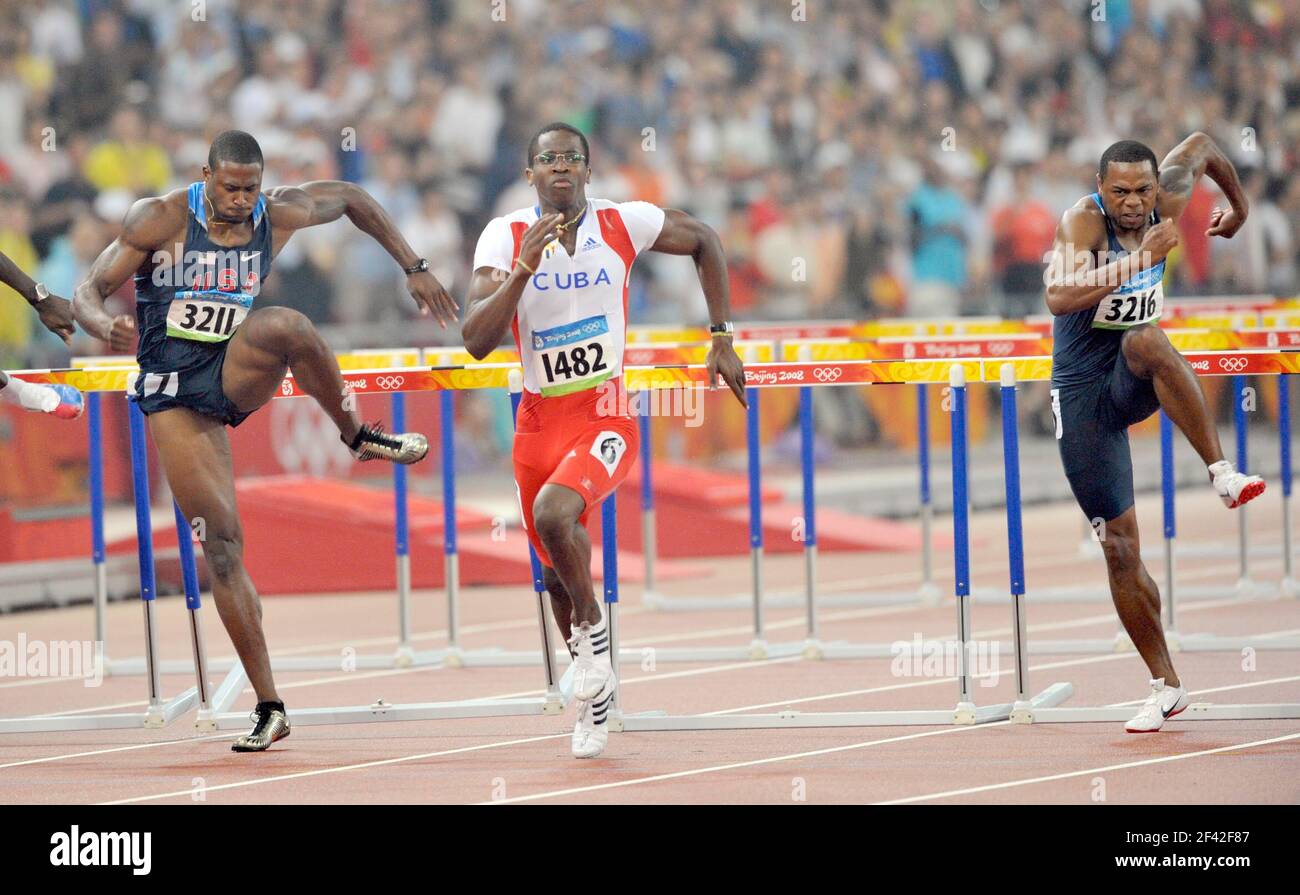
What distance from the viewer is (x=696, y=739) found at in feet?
23.9

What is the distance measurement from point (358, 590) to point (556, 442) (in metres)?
5.44

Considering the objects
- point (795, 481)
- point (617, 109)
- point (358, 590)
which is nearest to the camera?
point (358, 590)

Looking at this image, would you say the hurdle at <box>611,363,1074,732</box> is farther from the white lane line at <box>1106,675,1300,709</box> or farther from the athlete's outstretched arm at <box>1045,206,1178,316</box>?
the athlete's outstretched arm at <box>1045,206,1178,316</box>

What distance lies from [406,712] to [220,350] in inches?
69.8

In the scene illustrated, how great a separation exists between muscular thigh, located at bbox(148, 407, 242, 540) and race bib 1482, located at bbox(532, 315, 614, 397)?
4.21 ft

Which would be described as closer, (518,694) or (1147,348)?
(1147,348)

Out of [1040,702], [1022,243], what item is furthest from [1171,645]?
[1022,243]

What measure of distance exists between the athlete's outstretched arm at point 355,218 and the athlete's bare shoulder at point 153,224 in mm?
383

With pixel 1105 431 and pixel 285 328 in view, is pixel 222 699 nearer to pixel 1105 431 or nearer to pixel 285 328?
pixel 285 328

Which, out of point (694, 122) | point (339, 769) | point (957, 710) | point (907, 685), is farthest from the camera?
point (694, 122)

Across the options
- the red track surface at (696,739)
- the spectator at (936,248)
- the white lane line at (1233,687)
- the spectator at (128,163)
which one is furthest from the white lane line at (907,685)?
the spectator at (128,163)

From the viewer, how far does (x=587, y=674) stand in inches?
273
